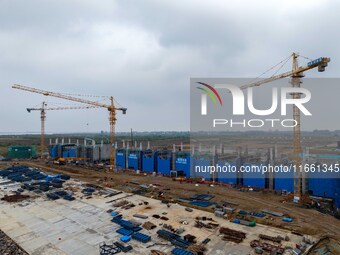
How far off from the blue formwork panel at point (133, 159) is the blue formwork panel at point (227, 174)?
16.8 m

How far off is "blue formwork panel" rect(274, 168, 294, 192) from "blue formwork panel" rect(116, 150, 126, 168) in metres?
28.0

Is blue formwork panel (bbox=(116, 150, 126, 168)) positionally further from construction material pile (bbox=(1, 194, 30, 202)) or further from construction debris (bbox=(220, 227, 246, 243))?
construction debris (bbox=(220, 227, 246, 243))

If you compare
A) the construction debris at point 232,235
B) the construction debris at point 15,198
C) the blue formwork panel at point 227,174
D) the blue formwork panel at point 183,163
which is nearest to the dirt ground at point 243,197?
the blue formwork panel at point 227,174

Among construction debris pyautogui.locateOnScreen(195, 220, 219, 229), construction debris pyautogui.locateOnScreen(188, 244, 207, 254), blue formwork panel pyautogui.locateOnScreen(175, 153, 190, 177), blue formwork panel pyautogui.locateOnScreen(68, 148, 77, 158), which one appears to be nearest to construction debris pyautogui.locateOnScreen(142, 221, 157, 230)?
construction debris pyautogui.locateOnScreen(195, 220, 219, 229)

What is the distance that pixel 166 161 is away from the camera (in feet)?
131

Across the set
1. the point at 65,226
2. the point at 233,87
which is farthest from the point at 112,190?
the point at 233,87

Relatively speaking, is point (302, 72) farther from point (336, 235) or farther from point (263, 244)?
point (263, 244)

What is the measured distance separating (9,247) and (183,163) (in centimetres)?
2541

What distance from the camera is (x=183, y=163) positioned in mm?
37812

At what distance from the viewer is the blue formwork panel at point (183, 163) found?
37500 millimetres

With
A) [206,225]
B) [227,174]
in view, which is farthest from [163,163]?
[206,225]

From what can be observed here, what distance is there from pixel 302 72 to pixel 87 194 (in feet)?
92.3

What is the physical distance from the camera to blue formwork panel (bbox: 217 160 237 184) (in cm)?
3192

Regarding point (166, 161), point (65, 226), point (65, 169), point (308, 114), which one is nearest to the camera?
point (65, 226)
